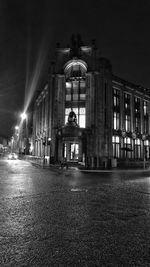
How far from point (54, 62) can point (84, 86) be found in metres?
7.08

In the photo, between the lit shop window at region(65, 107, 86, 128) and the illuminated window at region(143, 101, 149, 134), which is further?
the illuminated window at region(143, 101, 149, 134)

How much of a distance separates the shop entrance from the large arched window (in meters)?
3.72

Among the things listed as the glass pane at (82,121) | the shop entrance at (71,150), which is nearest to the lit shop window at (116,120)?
the glass pane at (82,121)

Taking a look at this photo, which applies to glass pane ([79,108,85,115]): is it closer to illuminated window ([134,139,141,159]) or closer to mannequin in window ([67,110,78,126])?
mannequin in window ([67,110,78,126])

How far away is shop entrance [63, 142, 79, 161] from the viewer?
3148 centimetres

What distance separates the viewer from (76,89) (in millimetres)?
34000

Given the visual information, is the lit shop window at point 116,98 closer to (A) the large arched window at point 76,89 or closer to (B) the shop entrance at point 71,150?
(A) the large arched window at point 76,89

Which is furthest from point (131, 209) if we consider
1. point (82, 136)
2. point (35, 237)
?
point (82, 136)

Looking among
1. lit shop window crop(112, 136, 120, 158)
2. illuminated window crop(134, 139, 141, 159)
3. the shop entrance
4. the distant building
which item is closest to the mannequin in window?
the distant building

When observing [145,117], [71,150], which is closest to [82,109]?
[71,150]

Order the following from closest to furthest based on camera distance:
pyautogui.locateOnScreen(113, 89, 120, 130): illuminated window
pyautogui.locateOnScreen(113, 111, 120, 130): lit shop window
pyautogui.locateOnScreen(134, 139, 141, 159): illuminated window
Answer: pyautogui.locateOnScreen(113, 111, 120, 130): lit shop window → pyautogui.locateOnScreen(113, 89, 120, 130): illuminated window → pyautogui.locateOnScreen(134, 139, 141, 159): illuminated window

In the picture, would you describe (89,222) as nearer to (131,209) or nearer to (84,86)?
(131,209)

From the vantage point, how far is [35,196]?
8.31 m

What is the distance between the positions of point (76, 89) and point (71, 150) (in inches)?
421
